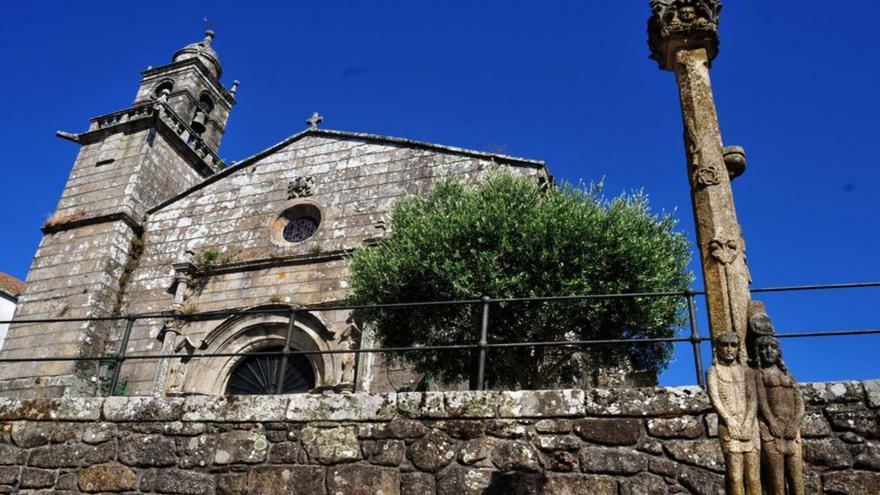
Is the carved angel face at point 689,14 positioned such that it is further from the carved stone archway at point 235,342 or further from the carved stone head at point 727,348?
the carved stone archway at point 235,342

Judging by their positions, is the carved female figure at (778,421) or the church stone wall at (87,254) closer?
the carved female figure at (778,421)

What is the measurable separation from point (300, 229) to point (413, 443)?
27.8ft

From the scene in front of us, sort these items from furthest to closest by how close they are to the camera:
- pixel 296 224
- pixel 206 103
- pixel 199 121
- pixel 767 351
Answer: pixel 206 103 < pixel 199 121 < pixel 296 224 < pixel 767 351

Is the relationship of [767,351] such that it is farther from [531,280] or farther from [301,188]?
[301,188]

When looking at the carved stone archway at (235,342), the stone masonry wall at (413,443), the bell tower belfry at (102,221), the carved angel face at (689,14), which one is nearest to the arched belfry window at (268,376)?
the carved stone archway at (235,342)

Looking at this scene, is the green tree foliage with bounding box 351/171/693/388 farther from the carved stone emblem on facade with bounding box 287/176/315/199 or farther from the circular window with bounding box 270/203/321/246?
the carved stone emblem on facade with bounding box 287/176/315/199

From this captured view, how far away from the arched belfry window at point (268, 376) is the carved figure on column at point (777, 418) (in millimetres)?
8615

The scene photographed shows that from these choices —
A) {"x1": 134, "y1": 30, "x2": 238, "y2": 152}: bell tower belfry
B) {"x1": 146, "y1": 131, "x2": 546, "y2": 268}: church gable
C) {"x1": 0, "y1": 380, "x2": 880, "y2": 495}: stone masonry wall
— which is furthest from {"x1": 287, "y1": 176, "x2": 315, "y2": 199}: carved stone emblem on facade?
{"x1": 0, "y1": 380, "x2": 880, "y2": 495}: stone masonry wall

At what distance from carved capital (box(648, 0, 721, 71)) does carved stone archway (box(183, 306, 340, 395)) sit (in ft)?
25.8

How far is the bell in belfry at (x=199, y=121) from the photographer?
55.5 ft

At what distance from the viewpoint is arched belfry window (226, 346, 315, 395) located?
11.1 m

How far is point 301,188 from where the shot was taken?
1320cm

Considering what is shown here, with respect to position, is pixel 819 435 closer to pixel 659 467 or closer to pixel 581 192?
pixel 659 467

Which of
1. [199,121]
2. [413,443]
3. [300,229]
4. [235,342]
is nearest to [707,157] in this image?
[413,443]
